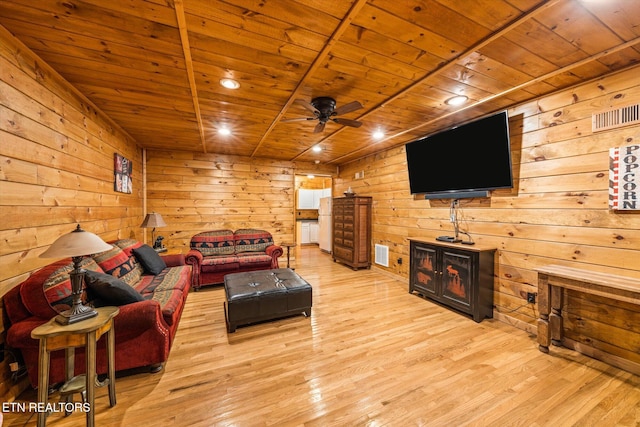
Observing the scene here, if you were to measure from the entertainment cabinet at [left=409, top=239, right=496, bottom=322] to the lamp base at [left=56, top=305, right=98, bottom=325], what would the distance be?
3527 mm

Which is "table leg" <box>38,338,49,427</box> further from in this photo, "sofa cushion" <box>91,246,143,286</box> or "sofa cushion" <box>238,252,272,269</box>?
"sofa cushion" <box>238,252,272,269</box>

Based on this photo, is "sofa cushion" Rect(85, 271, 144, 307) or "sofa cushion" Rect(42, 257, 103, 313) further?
"sofa cushion" Rect(85, 271, 144, 307)

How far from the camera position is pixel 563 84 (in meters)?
2.34

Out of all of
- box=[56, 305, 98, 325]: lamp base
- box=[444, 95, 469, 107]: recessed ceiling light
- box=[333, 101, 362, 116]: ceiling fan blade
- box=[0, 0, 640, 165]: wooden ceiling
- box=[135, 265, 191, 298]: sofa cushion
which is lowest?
box=[135, 265, 191, 298]: sofa cushion

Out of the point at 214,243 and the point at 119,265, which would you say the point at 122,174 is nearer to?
the point at 119,265

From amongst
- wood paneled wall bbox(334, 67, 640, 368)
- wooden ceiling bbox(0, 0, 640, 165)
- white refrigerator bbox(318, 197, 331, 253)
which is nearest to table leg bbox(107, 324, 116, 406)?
wooden ceiling bbox(0, 0, 640, 165)

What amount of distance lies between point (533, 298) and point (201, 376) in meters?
3.31

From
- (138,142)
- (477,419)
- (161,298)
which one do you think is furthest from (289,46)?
(138,142)

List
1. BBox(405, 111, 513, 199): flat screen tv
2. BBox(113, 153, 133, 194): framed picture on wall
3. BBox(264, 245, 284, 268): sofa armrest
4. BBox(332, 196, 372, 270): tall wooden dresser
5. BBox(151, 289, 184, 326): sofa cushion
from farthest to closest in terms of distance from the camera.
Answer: BBox(332, 196, 372, 270): tall wooden dresser < BBox(264, 245, 284, 268): sofa armrest < BBox(113, 153, 133, 194): framed picture on wall < BBox(405, 111, 513, 199): flat screen tv < BBox(151, 289, 184, 326): sofa cushion

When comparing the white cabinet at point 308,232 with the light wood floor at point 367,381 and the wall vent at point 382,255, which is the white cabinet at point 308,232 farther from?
the light wood floor at point 367,381

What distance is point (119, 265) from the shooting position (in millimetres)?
2645

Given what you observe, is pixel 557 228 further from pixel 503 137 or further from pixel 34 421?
pixel 34 421

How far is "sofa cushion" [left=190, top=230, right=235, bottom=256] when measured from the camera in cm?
453

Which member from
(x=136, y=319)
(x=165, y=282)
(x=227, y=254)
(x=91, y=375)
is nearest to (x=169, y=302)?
(x=136, y=319)
